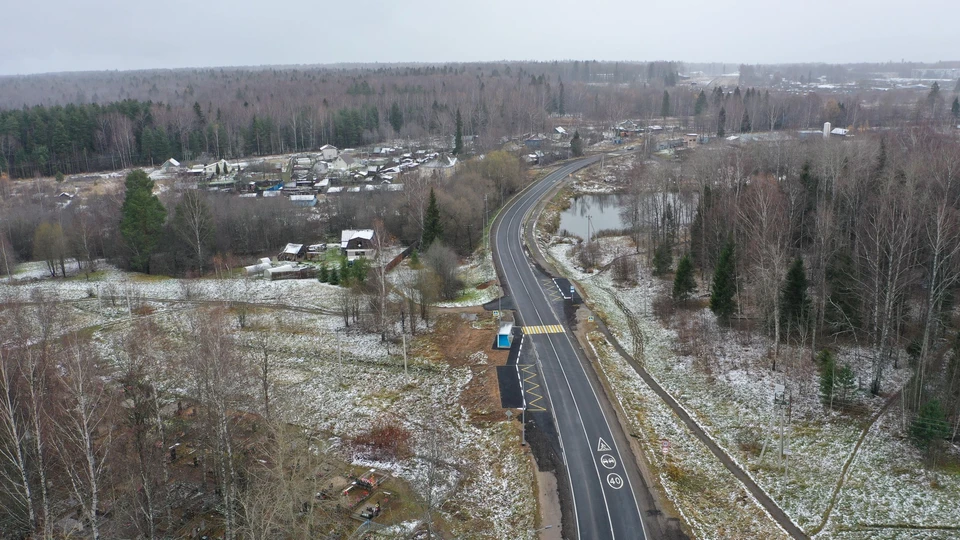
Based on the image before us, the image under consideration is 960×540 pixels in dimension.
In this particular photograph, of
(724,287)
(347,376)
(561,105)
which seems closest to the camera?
(347,376)

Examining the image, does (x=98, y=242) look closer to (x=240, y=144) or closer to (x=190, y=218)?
(x=190, y=218)

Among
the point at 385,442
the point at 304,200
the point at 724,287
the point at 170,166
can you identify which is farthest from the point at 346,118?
the point at 385,442

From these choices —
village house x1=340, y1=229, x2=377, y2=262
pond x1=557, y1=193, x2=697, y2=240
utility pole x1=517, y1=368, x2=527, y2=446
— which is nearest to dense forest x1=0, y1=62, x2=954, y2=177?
pond x1=557, y1=193, x2=697, y2=240

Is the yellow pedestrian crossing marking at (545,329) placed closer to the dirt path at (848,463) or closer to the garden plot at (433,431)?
the garden plot at (433,431)

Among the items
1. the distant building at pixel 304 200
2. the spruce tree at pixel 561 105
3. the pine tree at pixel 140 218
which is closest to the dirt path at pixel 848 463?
the pine tree at pixel 140 218

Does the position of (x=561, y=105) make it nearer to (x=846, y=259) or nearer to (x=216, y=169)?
(x=216, y=169)

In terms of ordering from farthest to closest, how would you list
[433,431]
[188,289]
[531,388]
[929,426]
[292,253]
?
[292,253], [188,289], [531,388], [433,431], [929,426]

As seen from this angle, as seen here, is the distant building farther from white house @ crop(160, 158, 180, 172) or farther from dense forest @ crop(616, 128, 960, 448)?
dense forest @ crop(616, 128, 960, 448)
